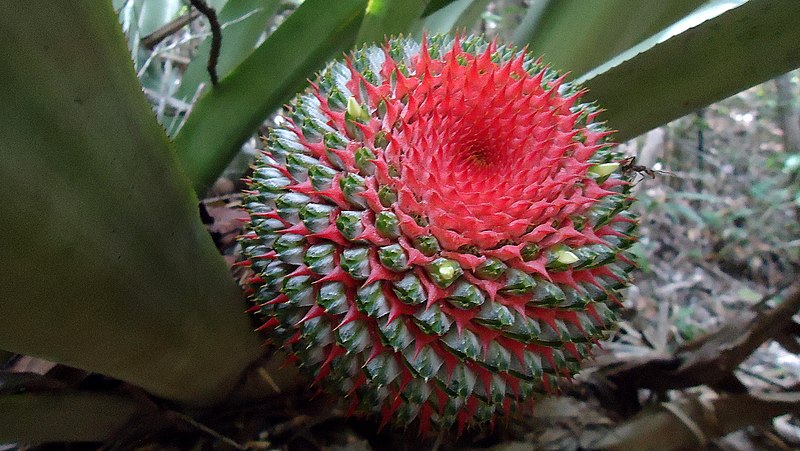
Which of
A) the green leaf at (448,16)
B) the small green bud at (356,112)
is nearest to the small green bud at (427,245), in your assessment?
the small green bud at (356,112)

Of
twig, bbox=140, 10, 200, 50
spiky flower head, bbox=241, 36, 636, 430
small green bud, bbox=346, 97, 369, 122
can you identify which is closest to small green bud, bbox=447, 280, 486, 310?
spiky flower head, bbox=241, 36, 636, 430

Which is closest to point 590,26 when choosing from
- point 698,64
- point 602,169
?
point 698,64

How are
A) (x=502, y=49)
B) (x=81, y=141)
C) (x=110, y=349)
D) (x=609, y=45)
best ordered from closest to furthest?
(x=81, y=141)
(x=110, y=349)
(x=502, y=49)
(x=609, y=45)

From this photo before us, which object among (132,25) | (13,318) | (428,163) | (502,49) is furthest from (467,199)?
(132,25)

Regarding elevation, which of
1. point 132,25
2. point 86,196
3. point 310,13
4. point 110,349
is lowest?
point 110,349

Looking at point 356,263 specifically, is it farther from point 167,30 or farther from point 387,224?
point 167,30

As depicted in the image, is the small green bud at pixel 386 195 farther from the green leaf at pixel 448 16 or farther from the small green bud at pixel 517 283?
the green leaf at pixel 448 16

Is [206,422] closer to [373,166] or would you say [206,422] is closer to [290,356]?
[290,356]
